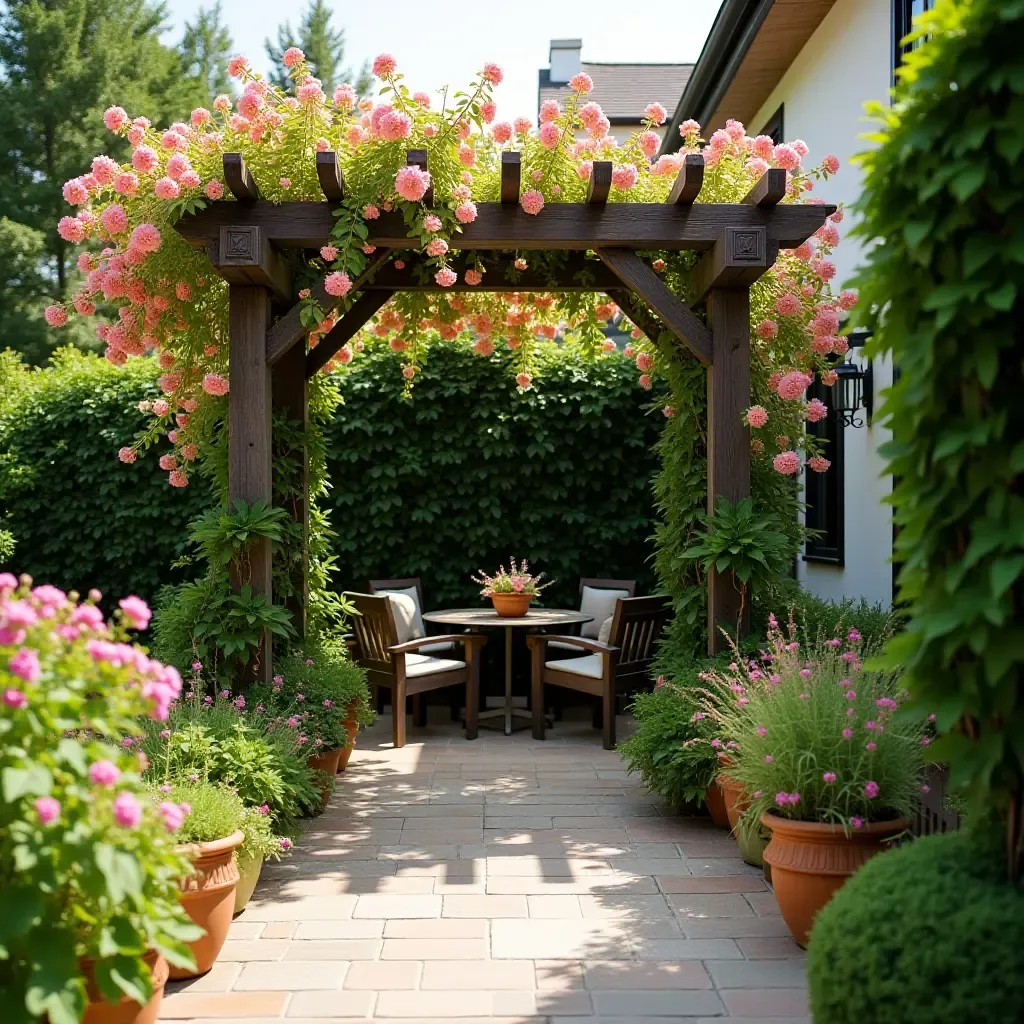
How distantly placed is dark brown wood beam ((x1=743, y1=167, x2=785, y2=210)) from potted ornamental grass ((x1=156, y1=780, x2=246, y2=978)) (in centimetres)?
355

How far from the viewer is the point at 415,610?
7.73m

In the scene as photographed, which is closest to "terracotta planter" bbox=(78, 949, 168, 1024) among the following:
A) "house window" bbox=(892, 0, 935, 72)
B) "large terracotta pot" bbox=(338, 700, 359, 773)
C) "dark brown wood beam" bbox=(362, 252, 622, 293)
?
"large terracotta pot" bbox=(338, 700, 359, 773)

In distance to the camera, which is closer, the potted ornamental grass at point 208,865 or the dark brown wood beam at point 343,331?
the potted ornamental grass at point 208,865

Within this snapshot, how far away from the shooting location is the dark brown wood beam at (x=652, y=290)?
5391mm

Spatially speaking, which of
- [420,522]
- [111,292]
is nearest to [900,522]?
[111,292]

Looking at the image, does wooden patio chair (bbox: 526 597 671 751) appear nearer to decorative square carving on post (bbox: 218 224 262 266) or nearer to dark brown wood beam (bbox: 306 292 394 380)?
dark brown wood beam (bbox: 306 292 394 380)

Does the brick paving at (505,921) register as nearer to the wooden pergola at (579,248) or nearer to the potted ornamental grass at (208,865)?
the potted ornamental grass at (208,865)

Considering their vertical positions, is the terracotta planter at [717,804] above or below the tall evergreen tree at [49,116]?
below

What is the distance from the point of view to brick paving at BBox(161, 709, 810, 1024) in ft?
10.4

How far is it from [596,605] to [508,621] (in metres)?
0.99

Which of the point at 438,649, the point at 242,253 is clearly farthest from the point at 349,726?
the point at 242,253

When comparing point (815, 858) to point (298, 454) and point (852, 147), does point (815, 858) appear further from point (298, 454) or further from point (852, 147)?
point (852, 147)

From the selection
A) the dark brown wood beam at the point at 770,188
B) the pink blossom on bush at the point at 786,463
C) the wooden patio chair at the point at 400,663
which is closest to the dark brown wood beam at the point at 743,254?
the dark brown wood beam at the point at 770,188

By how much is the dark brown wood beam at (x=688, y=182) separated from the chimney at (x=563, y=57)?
16719 millimetres
